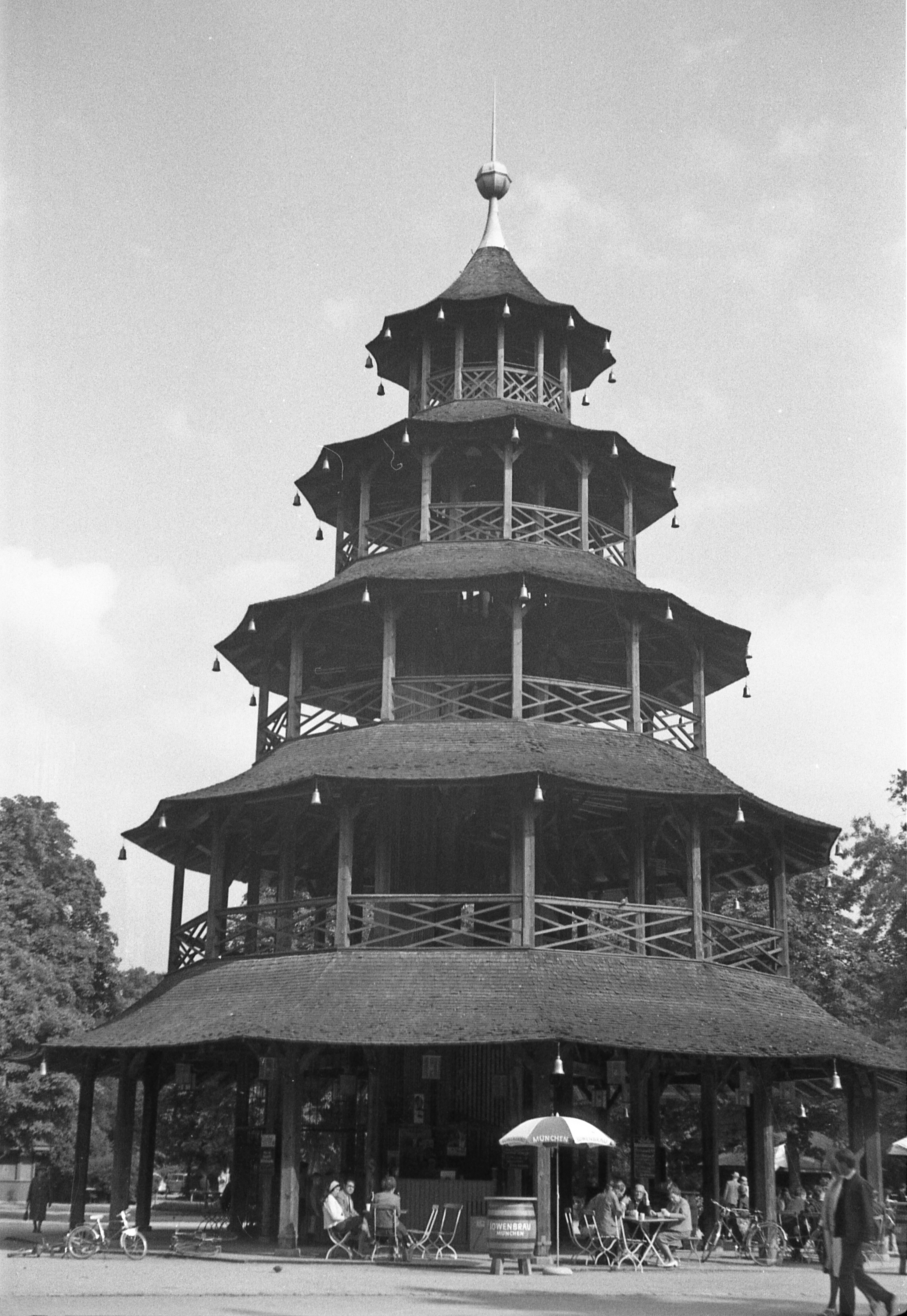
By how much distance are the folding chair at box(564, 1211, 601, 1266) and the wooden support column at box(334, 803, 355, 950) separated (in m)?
6.51

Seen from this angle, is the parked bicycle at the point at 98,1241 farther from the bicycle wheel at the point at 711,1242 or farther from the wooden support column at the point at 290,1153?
the bicycle wheel at the point at 711,1242

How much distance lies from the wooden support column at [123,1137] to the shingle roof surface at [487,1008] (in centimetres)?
111

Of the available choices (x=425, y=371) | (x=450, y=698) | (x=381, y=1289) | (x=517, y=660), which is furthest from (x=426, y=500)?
(x=381, y=1289)

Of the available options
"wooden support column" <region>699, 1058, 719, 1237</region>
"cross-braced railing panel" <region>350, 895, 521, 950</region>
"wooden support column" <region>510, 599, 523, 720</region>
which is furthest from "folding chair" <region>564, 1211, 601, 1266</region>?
"wooden support column" <region>510, 599, 523, 720</region>

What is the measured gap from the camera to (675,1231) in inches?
1124

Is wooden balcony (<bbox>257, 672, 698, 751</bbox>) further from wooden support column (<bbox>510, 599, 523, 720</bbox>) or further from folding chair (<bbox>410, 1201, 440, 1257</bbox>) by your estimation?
folding chair (<bbox>410, 1201, 440, 1257</bbox>)

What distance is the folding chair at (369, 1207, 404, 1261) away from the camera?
90.7 feet

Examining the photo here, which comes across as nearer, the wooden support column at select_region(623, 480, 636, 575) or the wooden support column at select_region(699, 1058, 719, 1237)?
the wooden support column at select_region(699, 1058, 719, 1237)

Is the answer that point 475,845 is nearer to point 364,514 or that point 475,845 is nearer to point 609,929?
point 609,929

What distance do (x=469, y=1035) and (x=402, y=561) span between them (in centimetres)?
1270

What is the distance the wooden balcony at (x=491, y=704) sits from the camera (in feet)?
116

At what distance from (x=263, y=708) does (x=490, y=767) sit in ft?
27.0

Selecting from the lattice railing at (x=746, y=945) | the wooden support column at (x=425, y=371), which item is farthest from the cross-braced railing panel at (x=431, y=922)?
the wooden support column at (x=425, y=371)

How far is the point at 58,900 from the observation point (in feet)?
183
